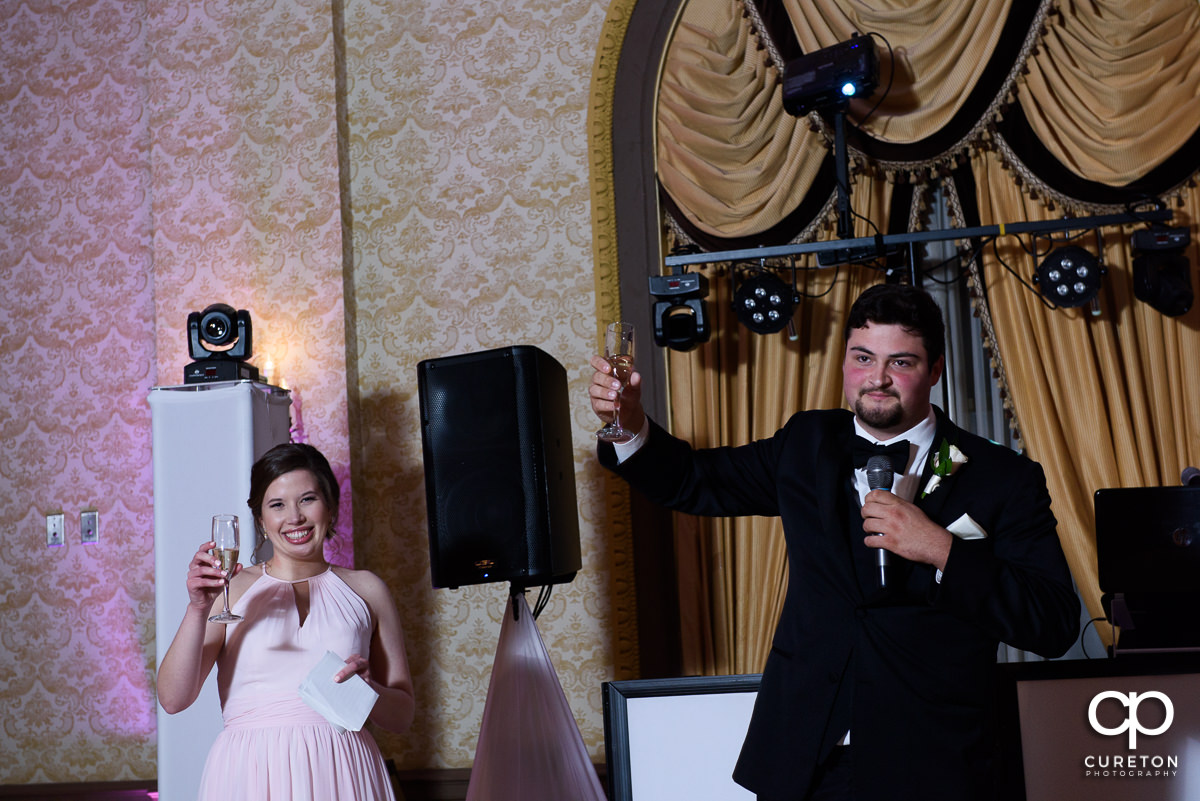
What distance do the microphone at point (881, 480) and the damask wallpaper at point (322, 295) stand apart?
2.14 m

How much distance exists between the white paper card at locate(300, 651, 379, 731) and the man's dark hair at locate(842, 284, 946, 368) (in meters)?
1.28

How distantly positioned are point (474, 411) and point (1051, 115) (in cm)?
247

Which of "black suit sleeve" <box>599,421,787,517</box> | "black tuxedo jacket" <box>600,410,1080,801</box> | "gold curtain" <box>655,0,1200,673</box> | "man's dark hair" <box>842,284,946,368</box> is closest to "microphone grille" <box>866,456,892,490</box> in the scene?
"black tuxedo jacket" <box>600,410,1080,801</box>

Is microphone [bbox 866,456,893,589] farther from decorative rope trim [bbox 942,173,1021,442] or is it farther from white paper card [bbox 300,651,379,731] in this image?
decorative rope trim [bbox 942,173,1021,442]

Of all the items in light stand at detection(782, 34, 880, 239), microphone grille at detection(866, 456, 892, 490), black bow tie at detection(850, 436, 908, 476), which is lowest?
microphone grille at detection(866, 456, 892, 490)

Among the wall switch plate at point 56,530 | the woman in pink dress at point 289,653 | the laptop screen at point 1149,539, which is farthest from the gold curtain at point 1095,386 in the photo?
the wall switch plate at point 56,530

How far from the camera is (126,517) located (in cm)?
429

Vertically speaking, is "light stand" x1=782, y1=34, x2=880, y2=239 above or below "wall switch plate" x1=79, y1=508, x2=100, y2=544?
above

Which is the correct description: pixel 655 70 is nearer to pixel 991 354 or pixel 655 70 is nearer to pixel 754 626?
pixel 991 354

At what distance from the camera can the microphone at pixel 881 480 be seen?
6.01 feet

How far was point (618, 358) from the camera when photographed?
218cm

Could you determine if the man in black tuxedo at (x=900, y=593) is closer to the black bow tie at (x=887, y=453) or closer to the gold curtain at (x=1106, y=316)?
the black bow tie at (x=887, y=453)

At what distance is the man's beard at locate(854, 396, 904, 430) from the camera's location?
1996 millimetres

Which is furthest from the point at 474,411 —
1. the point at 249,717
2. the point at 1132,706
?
the point at 1132,706
